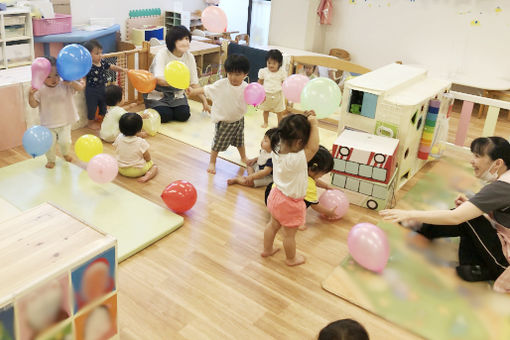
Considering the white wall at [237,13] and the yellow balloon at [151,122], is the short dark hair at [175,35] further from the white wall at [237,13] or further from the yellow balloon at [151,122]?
the white wall at [237,13]

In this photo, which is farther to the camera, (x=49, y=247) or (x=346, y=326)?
(x=49, y=247)

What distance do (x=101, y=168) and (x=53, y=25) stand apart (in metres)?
3.40

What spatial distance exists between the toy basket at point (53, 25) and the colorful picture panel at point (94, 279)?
4.88 m

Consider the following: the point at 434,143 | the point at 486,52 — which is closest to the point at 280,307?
the point at 434,143

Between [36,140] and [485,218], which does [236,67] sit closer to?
[36,140]

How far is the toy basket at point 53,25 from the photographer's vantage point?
5957mm


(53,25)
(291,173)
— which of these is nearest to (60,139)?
(291,173)

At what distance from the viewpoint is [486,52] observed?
6305 mm

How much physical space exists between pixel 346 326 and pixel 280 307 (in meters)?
0.93

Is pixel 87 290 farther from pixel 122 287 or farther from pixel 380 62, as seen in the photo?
pixel 380 62

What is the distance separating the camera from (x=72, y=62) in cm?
348

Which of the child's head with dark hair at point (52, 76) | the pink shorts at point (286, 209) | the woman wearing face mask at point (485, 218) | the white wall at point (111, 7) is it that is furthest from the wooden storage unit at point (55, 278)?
the white wall at point (111, 7)

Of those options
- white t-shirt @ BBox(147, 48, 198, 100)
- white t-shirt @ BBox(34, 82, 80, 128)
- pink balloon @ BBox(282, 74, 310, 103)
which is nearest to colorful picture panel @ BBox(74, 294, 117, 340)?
white t-shirt @ BBox(34, 82, 80, 128)

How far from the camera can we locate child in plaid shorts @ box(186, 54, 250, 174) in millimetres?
3709
